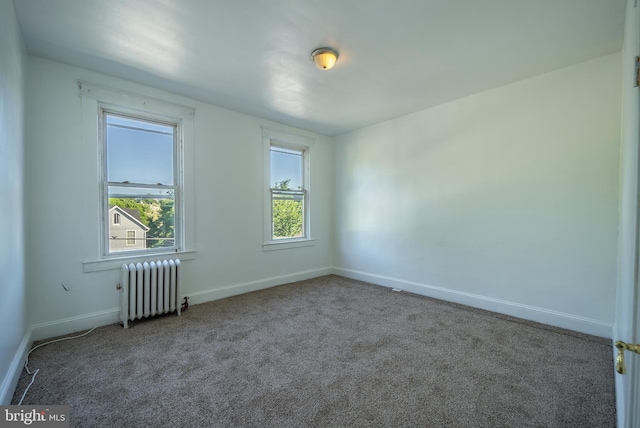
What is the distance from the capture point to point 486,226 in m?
3.37

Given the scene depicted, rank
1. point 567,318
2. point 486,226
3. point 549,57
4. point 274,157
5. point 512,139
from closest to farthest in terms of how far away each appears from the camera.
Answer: point 549,57
point 567,318
point 512,139
point 486,226
point 274,157

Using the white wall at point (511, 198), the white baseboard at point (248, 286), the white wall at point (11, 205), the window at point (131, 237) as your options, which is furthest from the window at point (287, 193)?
the white wall at point (11, 205)

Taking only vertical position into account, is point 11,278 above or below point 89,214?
below

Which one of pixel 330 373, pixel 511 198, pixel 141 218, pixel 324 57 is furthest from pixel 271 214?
pixel 511 198

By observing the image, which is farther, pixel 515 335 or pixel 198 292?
pixel 198 292

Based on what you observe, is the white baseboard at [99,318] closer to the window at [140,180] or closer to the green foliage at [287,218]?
the window at [140,180]

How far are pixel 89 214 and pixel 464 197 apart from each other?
14.3ft

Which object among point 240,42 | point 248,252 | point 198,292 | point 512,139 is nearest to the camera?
point 240,42

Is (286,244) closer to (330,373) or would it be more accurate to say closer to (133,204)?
(133,204)

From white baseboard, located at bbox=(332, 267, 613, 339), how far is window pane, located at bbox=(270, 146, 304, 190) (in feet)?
6.90

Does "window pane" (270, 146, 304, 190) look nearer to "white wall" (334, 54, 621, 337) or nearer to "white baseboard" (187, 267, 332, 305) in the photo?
"white wall" (334, 54, 621, 337)

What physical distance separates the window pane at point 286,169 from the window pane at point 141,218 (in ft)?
5.40

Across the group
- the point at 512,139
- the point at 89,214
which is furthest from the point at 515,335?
the point at 89,214

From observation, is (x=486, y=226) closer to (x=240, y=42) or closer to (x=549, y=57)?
(x=549, y=57)
